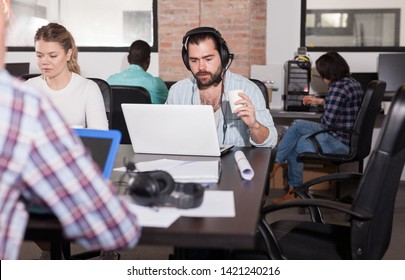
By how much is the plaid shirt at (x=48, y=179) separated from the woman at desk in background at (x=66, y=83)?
67.5 inches

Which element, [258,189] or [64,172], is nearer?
[64,172]

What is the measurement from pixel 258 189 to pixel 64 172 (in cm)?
86

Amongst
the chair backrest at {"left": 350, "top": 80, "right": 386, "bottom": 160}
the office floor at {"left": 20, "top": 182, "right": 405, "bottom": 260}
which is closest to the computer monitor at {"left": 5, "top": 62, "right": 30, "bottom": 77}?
the office floor at {"left": 20, "top": 182, "right": 405, "bottom": 260}

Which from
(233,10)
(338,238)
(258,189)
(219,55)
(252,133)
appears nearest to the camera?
(258,189)

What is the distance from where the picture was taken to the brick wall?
5316mm

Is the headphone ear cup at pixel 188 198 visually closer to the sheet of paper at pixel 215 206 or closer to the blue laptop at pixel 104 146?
the sheet of paper at pixel 215 206

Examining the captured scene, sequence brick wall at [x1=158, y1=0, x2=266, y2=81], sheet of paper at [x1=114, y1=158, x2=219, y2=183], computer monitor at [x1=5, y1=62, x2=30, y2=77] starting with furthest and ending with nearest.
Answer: brick wall at [x1=158, y1=0, x2=266, y2=81] < computer monitor at [x1=5, y1=62, x2=30, y2=77] < sheet of paper at [x1=114, y1=158, x2=219, y2=183]

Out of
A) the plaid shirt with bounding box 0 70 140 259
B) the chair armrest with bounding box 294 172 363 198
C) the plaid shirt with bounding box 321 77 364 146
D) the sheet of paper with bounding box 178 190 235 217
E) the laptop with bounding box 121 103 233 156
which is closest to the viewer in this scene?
the plaid shirt with bounding box 0 70 140 259

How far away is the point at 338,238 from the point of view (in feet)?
7.09

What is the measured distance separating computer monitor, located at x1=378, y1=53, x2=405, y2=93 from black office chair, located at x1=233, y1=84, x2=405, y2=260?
3.37 metres

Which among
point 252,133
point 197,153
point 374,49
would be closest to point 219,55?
point 252,133

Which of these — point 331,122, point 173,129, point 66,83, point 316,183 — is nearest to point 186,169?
point 173,129

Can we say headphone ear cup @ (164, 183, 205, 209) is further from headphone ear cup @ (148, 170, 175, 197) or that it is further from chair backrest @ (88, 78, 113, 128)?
→ chair backrest @ (88, 78, 113, 128)

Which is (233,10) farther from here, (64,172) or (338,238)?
(64,172)
